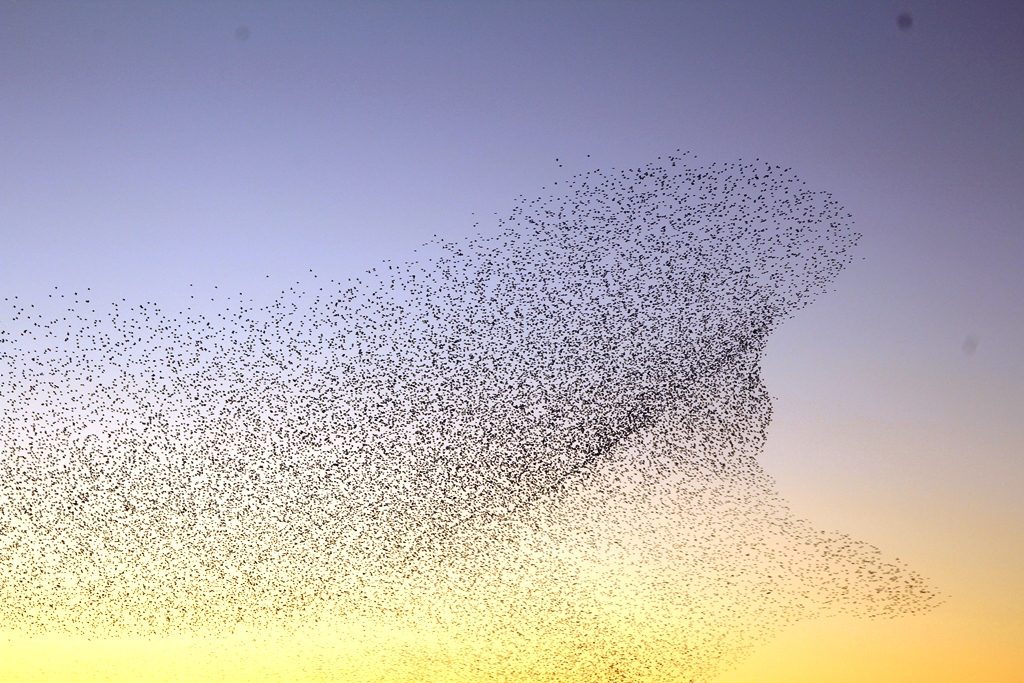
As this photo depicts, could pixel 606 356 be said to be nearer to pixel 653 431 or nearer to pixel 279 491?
pixel 653 431

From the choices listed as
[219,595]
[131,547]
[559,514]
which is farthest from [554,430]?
[131,547]

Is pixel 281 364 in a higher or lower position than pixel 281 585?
higher

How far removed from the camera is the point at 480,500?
650 inches

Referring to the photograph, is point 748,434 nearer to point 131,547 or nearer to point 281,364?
point 281,364

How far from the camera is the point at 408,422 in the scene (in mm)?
16344

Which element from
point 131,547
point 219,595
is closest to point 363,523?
point 219,595

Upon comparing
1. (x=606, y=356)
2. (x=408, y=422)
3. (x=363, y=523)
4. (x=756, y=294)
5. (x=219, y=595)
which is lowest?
(x=219, y=595)

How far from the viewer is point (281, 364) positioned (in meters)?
16.0

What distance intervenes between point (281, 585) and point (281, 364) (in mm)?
3620

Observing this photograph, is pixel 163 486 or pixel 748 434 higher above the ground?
pixel 748 434

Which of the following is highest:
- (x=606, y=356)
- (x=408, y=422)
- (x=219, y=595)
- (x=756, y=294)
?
(x=756, y=294)

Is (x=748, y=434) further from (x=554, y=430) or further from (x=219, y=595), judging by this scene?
(x=219, y=595)

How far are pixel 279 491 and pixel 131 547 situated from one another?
8.16 feet

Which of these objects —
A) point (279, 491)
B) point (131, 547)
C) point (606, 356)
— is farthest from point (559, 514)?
point (131, 547)
